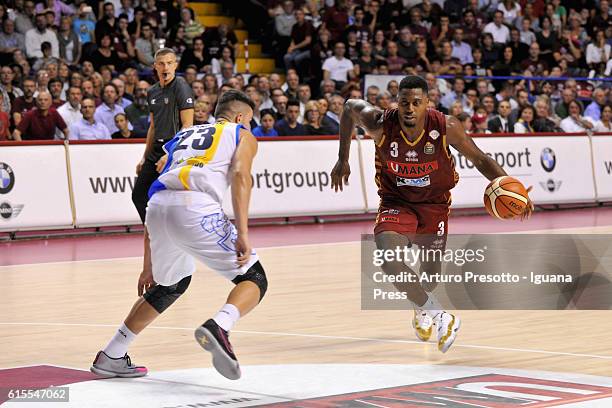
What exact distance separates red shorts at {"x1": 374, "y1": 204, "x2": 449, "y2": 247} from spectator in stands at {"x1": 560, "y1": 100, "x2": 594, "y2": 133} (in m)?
15.1

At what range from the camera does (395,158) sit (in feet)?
29.6

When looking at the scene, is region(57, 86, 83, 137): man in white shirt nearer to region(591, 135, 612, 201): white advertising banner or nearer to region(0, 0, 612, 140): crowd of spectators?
region(0, 0, 612, 140): crowd of spectators

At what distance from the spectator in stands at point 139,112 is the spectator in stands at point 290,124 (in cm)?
237

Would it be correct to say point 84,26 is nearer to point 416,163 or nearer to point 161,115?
point 161,115

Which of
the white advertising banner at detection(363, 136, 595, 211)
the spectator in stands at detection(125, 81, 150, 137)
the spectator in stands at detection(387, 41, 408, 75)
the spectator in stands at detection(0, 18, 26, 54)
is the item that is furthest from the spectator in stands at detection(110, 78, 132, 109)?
the spectator in stands at detection(387, 41, 408, 75)

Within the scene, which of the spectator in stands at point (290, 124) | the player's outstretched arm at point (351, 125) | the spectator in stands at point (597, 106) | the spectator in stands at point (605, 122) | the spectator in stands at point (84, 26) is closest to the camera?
the player's outstretched arm at point (351, 125)

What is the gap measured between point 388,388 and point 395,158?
2471 millimetres

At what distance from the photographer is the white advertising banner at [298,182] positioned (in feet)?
63.3

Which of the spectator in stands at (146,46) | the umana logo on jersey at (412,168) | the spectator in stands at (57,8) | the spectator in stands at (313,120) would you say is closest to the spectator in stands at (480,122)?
the spectator in stands at (313,120)

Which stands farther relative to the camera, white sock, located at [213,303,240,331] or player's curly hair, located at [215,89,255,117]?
player's curly hair, located at [215,89,255,117]

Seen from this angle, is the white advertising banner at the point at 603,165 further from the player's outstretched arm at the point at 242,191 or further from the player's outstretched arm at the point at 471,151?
the player's outstretched arm at the point at 242,191

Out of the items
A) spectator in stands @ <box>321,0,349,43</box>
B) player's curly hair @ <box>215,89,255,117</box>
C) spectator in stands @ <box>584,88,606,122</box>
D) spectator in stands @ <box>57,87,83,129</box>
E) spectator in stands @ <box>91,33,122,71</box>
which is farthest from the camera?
spectator in stands @ <box>321,0,349,43</box>

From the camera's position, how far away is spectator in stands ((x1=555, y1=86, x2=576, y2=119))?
24656 mm

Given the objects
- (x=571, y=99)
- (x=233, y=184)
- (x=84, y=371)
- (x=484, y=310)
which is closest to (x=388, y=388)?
(x=233, y=184)
